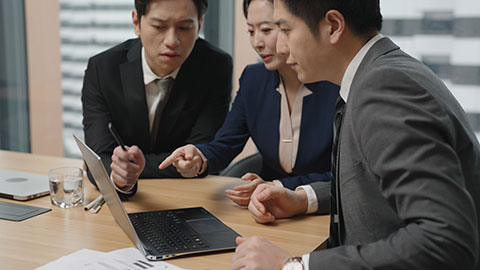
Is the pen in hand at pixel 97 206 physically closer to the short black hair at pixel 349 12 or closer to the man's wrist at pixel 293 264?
the man's wrist at pixel 293 264

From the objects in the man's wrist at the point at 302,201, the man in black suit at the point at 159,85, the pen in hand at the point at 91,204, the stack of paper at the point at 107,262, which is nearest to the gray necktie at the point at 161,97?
the man in black suit at the point at 159,85

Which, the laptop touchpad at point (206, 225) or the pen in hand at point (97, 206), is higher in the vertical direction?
the laptop touchpad at point (206, 225)

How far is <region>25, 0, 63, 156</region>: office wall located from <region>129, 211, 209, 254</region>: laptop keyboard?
2771 mm

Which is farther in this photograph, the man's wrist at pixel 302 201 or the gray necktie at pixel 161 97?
the gray necktie at pixel 161 97

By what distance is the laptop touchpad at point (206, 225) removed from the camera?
1.41m

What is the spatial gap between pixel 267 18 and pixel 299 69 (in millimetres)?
669

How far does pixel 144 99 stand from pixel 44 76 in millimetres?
2083

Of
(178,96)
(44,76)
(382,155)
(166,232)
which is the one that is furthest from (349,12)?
(44,76)

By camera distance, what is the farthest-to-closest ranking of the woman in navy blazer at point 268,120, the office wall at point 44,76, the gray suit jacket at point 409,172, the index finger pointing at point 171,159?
the office wall at point 44,76 → the woman in navy blazer at point 268,120 → the index finger pointing at point 171,159 → the gray suit jacket at point 409,172

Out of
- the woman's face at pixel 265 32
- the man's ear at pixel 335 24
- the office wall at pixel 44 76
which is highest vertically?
the man's ear at pixel 335 24

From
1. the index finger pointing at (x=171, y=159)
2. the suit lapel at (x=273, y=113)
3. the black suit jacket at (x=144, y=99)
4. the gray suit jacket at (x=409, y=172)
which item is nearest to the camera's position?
the gray suit jacket at (x=409, y=172)

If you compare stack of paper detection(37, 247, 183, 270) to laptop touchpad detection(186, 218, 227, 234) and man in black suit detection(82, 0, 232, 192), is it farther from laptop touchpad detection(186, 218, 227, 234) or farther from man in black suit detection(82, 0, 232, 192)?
man in black suit detection(82, 0, 232, 192)

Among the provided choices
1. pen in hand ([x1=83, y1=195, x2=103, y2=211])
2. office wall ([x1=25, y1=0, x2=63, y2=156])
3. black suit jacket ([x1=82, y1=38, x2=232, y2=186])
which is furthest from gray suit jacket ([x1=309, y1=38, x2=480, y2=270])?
office wall ([x1=25, y1=0, x2=63, y2=156])

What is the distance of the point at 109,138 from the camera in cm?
210
